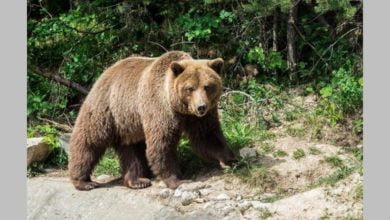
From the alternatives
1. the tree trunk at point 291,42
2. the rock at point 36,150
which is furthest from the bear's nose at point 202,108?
the tree trunk at point 291,42

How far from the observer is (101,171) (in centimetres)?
972

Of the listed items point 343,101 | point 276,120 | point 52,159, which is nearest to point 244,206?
point 276,120

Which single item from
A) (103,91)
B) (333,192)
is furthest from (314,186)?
(103,91)

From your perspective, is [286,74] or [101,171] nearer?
[101,171]

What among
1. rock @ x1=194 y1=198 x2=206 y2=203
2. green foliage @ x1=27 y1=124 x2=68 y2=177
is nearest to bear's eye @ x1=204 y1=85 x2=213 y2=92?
rock @ x1=194 y1=198 x2=206 y2=203

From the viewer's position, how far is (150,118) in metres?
8.30

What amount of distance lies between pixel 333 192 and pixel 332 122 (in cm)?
220

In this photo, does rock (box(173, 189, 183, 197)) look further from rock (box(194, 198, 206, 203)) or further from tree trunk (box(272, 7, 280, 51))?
tree trunk (box(272, 7, 280, 51))

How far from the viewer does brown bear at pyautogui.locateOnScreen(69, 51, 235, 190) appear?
8.05m

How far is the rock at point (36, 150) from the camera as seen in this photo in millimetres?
9797

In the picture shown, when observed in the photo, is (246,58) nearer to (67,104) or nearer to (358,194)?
(67,104)

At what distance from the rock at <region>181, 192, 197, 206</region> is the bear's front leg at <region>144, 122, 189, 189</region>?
0.33 m

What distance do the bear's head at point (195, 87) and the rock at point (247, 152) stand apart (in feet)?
2.69

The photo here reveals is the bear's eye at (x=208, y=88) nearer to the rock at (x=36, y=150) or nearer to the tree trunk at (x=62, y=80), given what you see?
the rock at (x=36, y=150)
